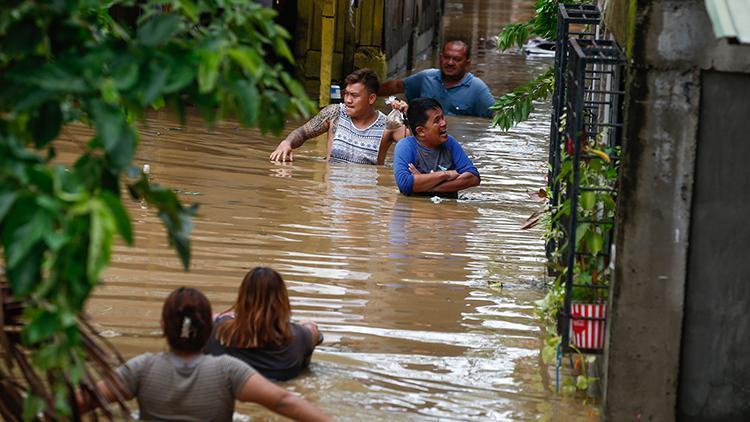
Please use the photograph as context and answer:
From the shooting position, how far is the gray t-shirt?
220 inches

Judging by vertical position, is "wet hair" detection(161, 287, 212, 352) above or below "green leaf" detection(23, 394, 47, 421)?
above

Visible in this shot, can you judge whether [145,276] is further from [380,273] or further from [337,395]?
[337,395]

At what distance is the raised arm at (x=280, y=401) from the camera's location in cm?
543

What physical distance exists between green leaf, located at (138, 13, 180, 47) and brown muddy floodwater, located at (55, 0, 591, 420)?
126 centimetres

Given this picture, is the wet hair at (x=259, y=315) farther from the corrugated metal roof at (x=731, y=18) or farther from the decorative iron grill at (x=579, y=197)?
the corrugated metal roof at (x=731, y=18)

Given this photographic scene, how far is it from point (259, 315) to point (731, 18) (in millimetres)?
2556

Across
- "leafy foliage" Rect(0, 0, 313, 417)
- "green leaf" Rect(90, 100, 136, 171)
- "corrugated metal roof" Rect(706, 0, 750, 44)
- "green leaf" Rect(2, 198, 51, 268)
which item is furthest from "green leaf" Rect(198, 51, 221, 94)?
"corrugated metal roof" Rect(706, 0, 750, 44)

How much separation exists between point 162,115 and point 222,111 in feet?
38.3

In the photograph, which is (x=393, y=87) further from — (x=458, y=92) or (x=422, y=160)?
(x=422, y=160)

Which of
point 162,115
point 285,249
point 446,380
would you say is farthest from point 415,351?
point 162,115

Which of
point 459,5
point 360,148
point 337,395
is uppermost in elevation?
point 459,5

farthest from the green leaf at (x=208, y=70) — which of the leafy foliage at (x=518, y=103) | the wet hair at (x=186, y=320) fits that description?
the leafy foliage at (x=518, y=103)

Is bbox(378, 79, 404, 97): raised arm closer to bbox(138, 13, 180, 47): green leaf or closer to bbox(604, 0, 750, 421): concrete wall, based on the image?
bbox(604, 0, 750, 421): concrete wall

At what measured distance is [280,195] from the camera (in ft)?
36.4
